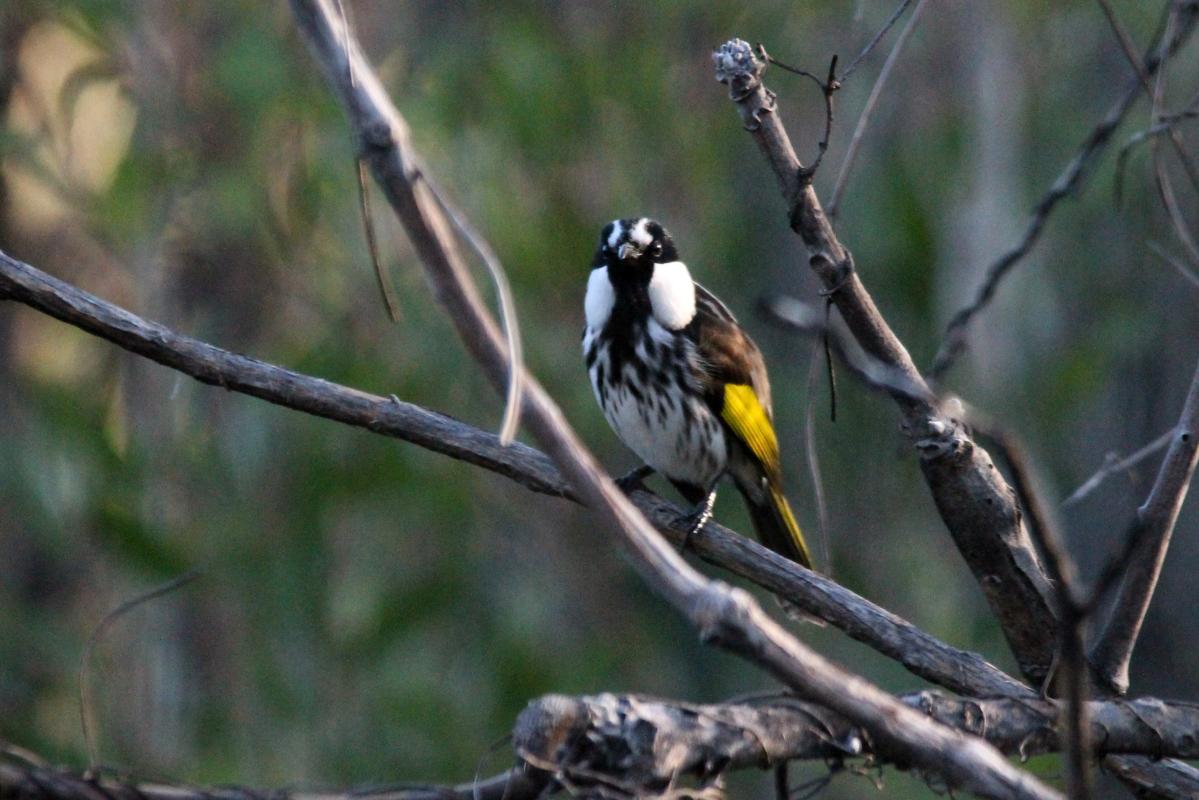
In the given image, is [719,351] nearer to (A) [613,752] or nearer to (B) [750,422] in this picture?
(B) [750,422]

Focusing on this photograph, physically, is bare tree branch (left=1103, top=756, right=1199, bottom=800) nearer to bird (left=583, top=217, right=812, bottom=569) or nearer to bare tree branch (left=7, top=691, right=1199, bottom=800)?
bare tree branch (left=7, top=691, right=1199, bottom=800)

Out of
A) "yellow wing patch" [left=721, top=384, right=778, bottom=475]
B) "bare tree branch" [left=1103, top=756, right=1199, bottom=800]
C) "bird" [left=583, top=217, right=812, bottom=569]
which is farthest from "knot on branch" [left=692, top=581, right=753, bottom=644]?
"yellow wing patch" [left=721, top=384, right=778, bottom=475]

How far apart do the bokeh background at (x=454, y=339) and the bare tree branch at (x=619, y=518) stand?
4.53 metres

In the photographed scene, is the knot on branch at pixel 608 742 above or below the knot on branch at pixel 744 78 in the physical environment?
below

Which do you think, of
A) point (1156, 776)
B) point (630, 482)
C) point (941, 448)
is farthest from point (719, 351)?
point (1156, 776)

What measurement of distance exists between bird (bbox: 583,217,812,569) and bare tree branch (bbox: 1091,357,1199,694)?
1760 millimetres

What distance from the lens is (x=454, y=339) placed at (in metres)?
6.51

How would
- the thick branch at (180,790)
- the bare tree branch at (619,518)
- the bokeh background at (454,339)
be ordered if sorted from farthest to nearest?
the bokeh background at (454,339) → the thick branch at (180,790) → the bare tree branch at (619,518)

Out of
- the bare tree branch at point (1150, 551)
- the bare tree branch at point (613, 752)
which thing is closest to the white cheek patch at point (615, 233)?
the bare tree branch at point (1150, 551)

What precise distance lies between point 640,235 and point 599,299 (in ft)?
0.77

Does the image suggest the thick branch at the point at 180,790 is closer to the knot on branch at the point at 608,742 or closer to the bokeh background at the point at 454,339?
the knot on branch at the point at 608,742

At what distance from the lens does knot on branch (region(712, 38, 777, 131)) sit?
2.78 meters

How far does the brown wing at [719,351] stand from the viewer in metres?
4.71

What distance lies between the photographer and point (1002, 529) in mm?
2918
